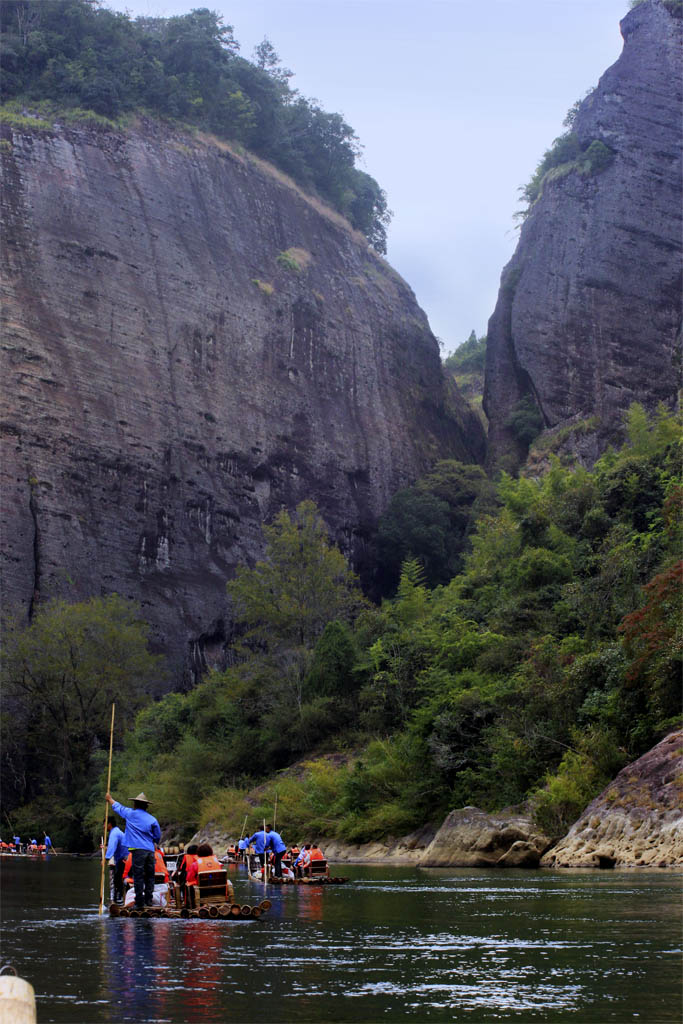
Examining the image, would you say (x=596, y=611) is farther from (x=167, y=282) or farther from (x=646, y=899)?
(x=167, y=282)

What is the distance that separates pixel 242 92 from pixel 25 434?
3628cm

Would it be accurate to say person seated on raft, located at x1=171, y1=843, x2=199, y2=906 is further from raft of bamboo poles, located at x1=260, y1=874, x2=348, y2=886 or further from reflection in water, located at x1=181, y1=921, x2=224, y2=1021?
raft of bamboo poles, located at x1=260, y1=874, x2=348, y2=886

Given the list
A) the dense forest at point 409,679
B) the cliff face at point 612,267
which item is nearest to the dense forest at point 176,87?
the cliff face at point 612,267

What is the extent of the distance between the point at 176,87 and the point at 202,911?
73274mm

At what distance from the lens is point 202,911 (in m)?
15.2

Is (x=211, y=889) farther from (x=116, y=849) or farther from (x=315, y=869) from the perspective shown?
(x=315, y=869)

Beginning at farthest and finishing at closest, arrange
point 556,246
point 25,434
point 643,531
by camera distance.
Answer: point 556,246 → point 25,434 → point 643,531

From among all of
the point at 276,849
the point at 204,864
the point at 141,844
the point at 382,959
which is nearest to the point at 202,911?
the point at 204,864

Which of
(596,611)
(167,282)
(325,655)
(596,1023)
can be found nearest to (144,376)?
(167,282)

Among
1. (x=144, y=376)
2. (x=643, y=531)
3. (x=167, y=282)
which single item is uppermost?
(x=167, y=282)

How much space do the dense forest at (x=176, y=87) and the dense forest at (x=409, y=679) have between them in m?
29.1

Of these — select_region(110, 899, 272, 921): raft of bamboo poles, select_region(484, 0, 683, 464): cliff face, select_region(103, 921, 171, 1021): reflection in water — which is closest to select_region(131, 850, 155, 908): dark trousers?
select_region(110, 899, 272, 921): raft of bamboo poles

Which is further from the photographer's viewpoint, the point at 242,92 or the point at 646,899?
the point at 242,92

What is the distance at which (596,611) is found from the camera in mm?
35031
